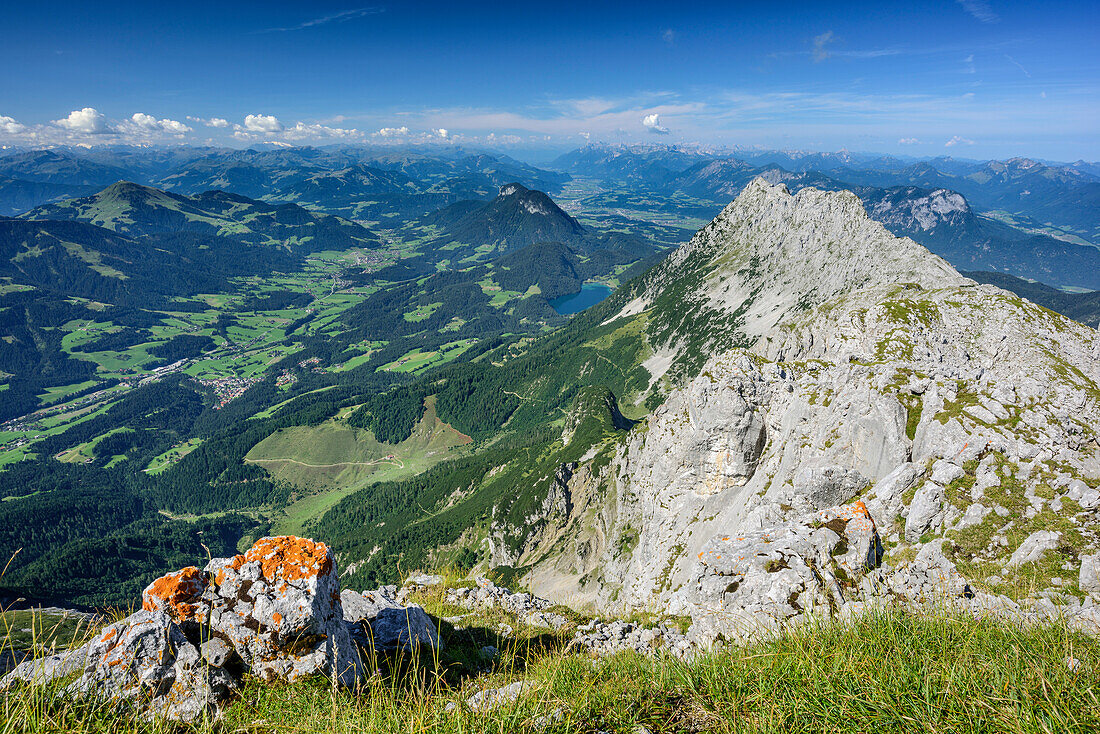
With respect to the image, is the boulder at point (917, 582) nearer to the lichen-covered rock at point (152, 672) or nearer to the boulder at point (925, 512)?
the boulder at point (925, 512)

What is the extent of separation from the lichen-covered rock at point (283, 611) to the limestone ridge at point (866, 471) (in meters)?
7.93

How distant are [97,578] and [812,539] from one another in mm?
219354

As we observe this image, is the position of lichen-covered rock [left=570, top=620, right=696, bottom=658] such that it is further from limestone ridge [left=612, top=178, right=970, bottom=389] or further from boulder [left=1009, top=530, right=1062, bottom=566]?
limestone ridge [left=612, top=178, right=970, bottom=389]

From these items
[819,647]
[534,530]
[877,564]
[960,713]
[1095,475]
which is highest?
[960,713]

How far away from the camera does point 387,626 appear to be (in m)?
12.0

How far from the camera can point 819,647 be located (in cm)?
634

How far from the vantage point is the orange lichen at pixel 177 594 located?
28.9 ft

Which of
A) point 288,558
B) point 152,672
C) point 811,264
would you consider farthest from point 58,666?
point 811,264

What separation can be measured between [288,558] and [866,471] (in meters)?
36.5

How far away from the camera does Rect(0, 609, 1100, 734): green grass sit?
449 centimetres

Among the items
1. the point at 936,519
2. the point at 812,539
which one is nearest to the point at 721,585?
the point at 812,539

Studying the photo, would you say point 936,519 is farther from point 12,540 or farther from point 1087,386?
point 12,540

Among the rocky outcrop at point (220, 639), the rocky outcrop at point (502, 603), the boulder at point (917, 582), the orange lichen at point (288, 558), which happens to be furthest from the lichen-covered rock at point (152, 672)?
the boulder at point (917, 582)

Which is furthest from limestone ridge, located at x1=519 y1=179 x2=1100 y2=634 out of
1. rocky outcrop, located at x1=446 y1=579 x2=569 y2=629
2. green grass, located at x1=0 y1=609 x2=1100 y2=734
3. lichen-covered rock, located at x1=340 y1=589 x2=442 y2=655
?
lichen-covered rock, located at x1=340 y1=589 x2=442 y2=655
